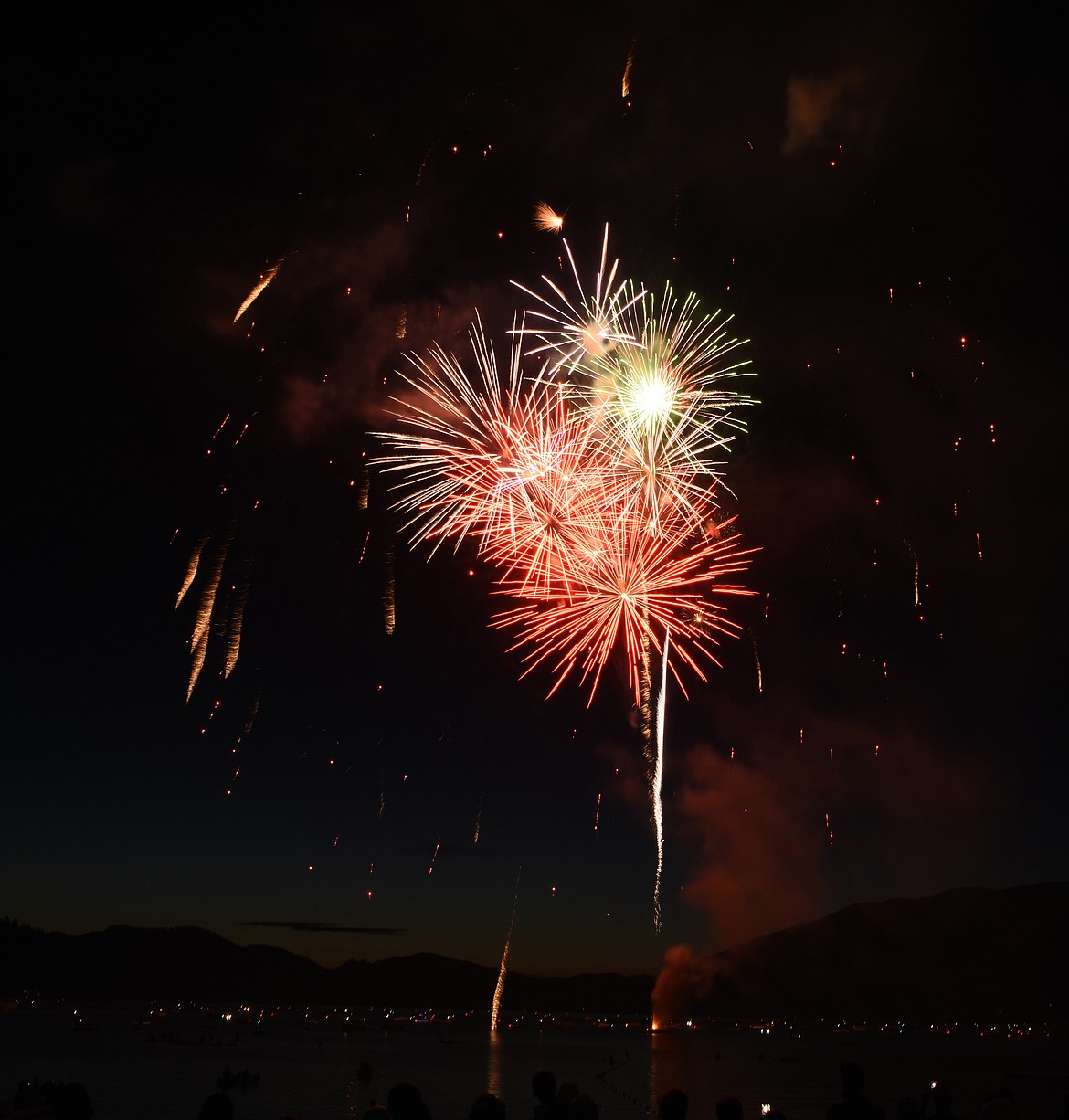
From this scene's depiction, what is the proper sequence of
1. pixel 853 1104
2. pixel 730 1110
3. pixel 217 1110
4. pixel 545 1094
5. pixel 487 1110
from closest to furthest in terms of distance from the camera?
pixel 217 1110 → pixel 487 1110 → pixel 730 1110 → pixel 853 1104 → pixel 545 1094

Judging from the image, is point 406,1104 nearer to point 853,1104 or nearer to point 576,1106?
point 576,1106

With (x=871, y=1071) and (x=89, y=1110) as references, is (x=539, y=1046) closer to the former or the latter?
(x=871, y=1071)

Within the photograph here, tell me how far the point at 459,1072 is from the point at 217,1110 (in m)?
96.1

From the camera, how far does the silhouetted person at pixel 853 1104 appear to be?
17.9 ft

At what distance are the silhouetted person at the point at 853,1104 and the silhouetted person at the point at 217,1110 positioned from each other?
3050 mm

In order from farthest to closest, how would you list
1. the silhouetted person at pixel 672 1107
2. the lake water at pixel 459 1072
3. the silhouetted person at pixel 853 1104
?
the lake water at pixel 459 1072
the silhouetted person at pixel 853 1104
the silhouetted person at pixel 672 1107

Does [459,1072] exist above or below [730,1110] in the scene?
below

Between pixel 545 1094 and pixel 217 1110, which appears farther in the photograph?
pixel 545 1094

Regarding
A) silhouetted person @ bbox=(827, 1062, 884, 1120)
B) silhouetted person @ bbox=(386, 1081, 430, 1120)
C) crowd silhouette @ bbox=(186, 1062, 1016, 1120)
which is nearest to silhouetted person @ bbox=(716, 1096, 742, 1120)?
crowd silhouette @ bbox=(186, 1062, 1016, 1120)

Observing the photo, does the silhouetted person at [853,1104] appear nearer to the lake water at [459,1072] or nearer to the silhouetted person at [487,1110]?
the silhouetted person at [487,1110]

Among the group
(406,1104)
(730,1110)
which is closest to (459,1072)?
(730,1110)

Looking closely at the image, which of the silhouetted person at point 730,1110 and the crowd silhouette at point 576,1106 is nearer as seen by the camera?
the crowd silhouette at point 576,1106

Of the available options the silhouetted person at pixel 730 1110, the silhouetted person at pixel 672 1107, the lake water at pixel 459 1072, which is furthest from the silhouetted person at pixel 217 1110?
the lake water at pixel 459 1072

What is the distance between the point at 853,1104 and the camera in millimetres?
5531
